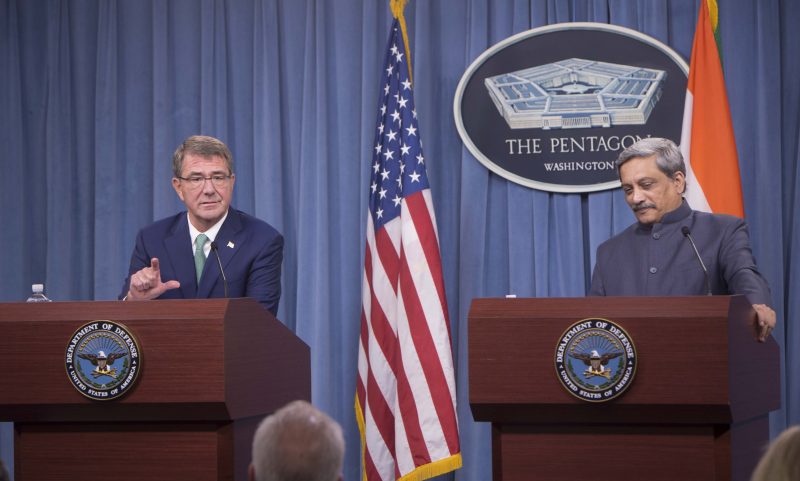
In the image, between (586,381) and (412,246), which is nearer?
(586,381)

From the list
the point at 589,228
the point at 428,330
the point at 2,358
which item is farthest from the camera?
the point at 589,228

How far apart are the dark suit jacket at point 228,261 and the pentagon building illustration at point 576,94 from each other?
202 cm

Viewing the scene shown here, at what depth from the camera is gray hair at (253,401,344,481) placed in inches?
67.6

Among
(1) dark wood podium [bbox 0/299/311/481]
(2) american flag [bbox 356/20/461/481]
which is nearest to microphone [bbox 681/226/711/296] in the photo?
(1) dark wood podium [bbox 0/299/311/481]

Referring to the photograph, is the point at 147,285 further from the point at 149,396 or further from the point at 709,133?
the point at 709,133

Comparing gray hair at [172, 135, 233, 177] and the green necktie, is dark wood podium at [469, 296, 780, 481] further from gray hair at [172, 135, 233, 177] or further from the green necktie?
gray hair at [172, 135, 233, 177]

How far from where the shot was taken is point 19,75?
6211 millimetres

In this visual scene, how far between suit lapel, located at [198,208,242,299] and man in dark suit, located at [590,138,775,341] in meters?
1.33

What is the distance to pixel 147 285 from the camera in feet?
10.9

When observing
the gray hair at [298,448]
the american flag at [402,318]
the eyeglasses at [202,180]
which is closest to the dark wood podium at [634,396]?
the gray hair at [298,448]

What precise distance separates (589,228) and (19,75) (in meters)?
3.49

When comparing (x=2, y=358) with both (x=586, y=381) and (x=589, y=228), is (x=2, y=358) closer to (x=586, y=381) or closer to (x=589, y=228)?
(x=586, y=381)

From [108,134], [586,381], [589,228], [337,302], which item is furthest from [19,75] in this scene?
[586,381]

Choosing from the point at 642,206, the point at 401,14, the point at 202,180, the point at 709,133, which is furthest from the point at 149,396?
the point at 709,133
